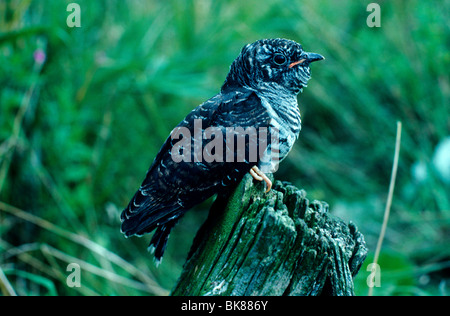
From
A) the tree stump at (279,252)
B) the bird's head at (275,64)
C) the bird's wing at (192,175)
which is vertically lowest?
the tree stump at (279,252)

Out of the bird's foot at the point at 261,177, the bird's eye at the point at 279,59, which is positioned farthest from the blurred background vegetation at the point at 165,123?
the bird's eye at the point at 279,59

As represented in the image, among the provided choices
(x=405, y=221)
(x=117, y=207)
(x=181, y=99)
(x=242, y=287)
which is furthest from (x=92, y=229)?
(x=405, y=221)

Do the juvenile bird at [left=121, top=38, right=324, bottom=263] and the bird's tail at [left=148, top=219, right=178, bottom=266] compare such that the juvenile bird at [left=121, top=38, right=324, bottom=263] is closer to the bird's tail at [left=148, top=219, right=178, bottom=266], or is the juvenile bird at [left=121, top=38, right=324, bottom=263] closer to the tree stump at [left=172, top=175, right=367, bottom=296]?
the bird's tail at [left=148, top=219, right=178, bottom=266]

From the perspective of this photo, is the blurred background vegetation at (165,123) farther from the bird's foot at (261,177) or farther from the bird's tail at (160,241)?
the bird's foot at (261,177)

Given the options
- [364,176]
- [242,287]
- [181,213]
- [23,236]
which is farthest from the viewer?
[364,176]

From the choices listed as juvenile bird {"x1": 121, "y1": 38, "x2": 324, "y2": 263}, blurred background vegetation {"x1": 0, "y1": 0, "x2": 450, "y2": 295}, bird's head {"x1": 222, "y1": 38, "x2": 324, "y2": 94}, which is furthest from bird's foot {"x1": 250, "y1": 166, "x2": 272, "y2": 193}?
blurred background vegetation {"x1": 0, "y1": 0, "x2": 450, "y2": 295}

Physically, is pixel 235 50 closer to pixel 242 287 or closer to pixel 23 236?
pixel 23 236
